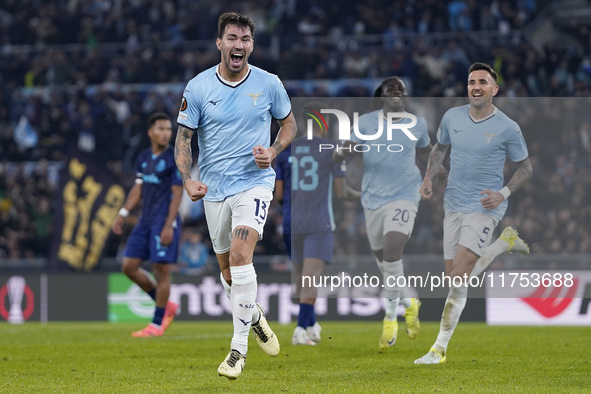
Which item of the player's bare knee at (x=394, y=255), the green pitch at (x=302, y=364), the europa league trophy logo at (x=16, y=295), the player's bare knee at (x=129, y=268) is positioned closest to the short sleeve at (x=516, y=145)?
the player's bare knee at (x=394, y=255)

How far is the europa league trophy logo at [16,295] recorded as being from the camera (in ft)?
53.2

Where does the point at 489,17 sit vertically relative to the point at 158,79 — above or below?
above

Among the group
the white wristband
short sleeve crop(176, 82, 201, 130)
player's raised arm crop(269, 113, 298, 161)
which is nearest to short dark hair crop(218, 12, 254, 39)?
short sleeve crop(176, 82, 201, 130)

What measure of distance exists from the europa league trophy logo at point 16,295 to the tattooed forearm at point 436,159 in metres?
9.39

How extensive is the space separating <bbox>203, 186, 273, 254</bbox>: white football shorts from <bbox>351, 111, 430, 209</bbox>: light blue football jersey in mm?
2336

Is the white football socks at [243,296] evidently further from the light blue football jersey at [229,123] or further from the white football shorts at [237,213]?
the light blue football jersey at [229,123]

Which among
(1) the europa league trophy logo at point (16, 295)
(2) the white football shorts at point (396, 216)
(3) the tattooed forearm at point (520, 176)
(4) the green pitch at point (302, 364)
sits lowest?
(1) the europa league trophy logo at point (16, 295)

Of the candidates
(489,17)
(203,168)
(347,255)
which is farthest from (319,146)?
(489,17)

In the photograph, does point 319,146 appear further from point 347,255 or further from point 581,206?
point 581,206

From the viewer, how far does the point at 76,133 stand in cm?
2355

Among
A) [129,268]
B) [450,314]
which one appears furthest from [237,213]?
[129,268]

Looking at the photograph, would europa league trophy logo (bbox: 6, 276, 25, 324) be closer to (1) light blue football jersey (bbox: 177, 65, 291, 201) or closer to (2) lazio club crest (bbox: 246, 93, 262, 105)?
(1) light blue football jersey (bbox: 177, 65, 291, 201)

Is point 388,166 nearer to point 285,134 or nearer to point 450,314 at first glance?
point 450,314

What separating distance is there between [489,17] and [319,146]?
43.7ft
